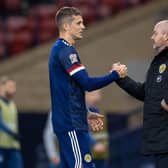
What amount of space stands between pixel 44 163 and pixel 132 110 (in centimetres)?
242

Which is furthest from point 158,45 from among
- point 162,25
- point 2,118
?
point 2,118

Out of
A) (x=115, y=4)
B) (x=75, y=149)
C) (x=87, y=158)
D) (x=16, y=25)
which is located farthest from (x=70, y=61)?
(x=115, y=4)

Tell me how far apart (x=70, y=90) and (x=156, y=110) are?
0.90 m

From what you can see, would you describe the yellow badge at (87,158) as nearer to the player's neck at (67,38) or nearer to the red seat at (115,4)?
the player's neck at (67,38)

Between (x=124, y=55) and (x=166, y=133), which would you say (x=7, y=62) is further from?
(x=166, y=133)

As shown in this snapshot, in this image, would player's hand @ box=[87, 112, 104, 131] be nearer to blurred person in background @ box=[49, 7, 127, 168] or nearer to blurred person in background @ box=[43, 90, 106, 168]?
blurred person in background @ box=[49, 7, 127, 168]

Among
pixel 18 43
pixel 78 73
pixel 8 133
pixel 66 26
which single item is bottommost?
pixel 78 73

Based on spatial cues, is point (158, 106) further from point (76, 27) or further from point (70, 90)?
point (76, 27)

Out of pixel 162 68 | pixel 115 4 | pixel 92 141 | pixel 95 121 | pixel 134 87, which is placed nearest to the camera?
pixel 162 68

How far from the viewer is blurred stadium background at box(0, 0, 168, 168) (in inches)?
704

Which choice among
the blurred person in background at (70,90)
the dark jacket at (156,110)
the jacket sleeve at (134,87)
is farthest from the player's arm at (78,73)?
the dark jacket at (156,110)

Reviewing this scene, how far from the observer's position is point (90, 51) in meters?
19.1

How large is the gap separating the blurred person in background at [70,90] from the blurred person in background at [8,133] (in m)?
4.18

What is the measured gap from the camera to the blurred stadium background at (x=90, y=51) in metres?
17.9
